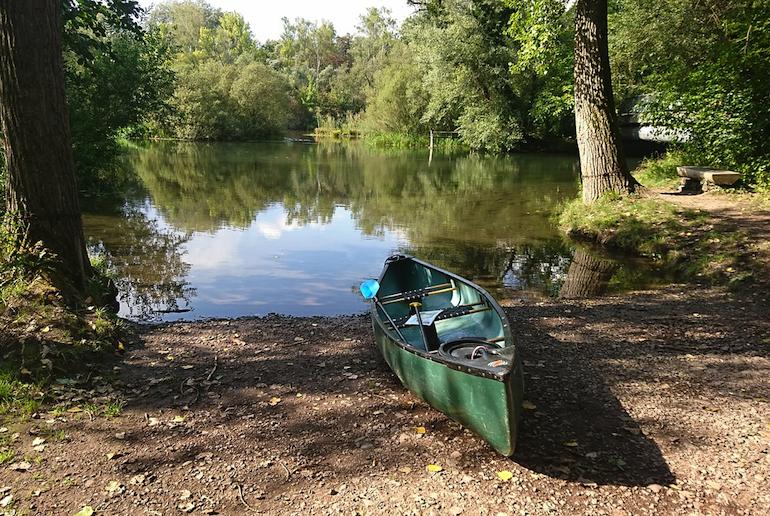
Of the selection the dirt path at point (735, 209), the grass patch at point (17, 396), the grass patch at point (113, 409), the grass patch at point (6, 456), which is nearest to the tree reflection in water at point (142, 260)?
the grass patch at point (17, 396)

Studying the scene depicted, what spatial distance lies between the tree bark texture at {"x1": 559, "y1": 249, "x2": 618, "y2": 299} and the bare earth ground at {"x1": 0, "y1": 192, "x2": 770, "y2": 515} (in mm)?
2318

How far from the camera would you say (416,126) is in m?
41.8

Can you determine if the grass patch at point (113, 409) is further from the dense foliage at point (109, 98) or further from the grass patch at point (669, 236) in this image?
the dense foliage at point (109, 98)

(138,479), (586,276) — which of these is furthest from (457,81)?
(138,479)

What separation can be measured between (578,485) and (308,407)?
2.02 meters

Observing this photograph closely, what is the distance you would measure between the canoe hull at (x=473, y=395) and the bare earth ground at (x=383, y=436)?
→ 0.20 meters

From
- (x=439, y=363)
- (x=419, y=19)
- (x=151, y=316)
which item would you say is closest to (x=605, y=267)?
(x=439, y=363)

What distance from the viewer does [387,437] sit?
3.77 metres

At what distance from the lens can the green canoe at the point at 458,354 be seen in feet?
10.5

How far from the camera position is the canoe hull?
124 inches

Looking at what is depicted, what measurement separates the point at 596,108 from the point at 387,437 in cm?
942

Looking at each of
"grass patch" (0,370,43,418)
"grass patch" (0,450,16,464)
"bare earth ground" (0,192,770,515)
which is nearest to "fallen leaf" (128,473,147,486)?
"bare earth ground" (0,192,770,515)

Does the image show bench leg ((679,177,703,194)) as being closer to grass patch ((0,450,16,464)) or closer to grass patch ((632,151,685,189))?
grass patch ((632,151,685,189))

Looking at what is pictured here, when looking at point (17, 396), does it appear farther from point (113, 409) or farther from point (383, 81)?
point (383, 81)
